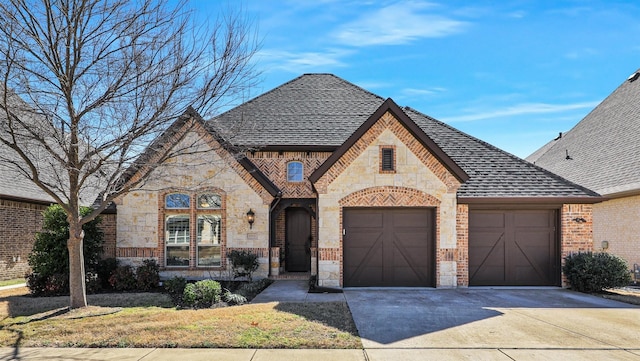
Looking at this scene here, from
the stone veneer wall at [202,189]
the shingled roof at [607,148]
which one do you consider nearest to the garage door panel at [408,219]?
the stone veneer wall at [202,189]

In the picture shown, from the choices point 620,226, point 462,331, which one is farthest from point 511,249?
point 620,226

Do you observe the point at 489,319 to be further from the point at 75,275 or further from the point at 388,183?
the point at 75,275

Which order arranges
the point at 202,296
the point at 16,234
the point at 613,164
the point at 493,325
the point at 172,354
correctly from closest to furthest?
the point at 172,354 → the point at 493,325 → the point at 202,296 → the point at 16,234 → the point at 613,164

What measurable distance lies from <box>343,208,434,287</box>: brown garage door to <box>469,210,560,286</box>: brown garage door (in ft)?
4.79

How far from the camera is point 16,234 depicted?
15875mm

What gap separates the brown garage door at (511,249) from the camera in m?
13.6

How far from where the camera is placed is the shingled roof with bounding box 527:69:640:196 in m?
16.9

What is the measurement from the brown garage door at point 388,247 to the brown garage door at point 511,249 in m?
1.46

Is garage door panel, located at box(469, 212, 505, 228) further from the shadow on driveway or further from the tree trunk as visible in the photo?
the tree trunk

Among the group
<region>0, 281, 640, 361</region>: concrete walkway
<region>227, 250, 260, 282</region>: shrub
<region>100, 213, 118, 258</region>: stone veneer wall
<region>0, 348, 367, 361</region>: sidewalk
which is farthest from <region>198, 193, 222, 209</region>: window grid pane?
<region>0, 348, 367, 361</region>: sidewalk

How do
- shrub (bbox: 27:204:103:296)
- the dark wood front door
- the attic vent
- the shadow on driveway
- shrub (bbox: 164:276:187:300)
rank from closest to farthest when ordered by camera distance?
the shadow on driveway → shrub (bbox: 164:276:187:300) → shrub (bbox: 27:204:103:296) → the attic vent → the dark wood front door

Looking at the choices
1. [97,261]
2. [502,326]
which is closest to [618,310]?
[502,326]

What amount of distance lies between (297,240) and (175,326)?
8779mm

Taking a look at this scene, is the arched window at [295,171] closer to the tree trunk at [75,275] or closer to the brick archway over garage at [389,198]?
the brick archway over garage at [389,198]
